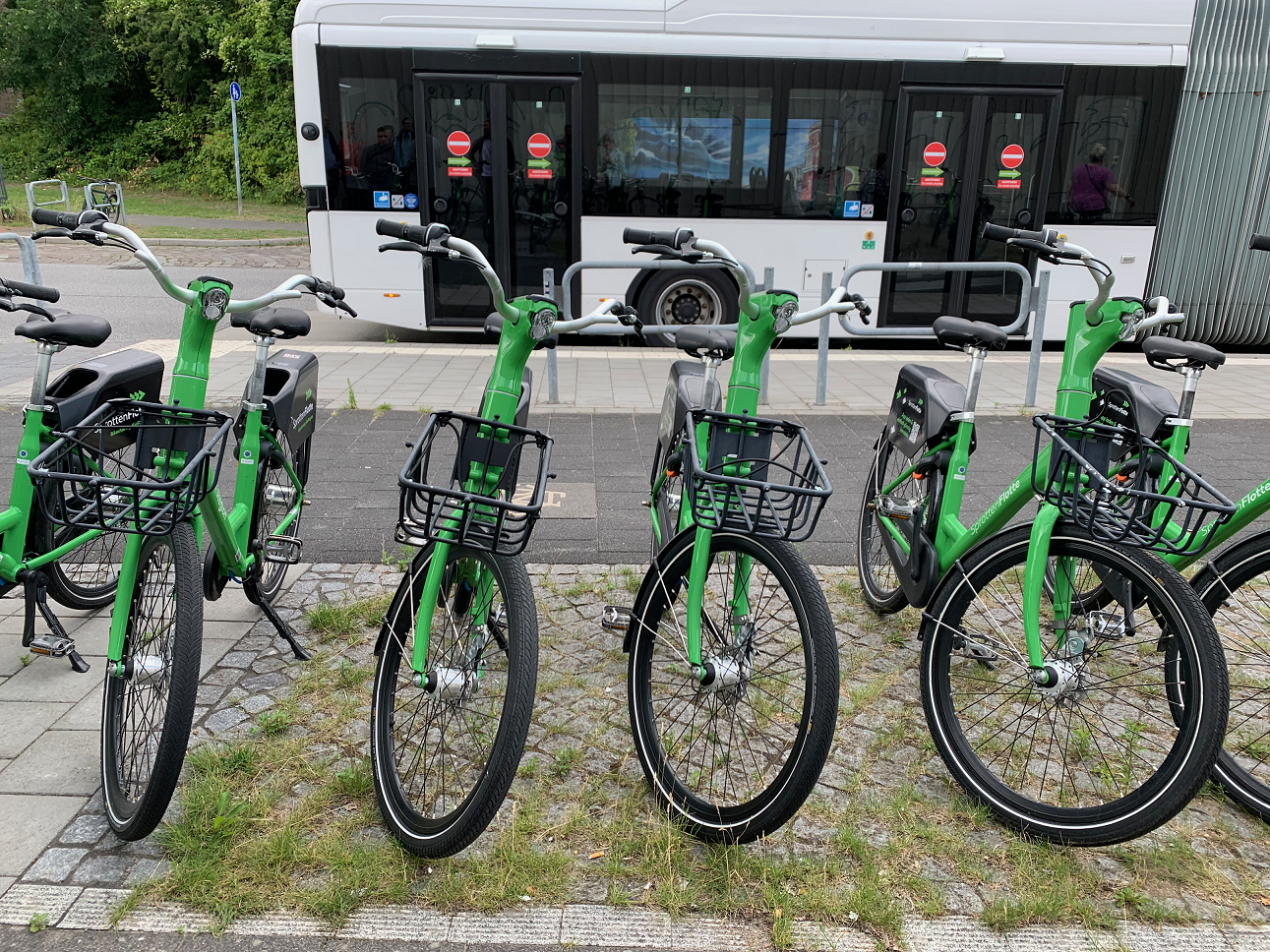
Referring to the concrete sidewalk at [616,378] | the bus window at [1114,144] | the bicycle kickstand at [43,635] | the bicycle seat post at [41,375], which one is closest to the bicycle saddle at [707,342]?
the bicycle seat post at [41,375]

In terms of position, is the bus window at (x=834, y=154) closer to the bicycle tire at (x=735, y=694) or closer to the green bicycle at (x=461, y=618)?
the green bicycle at (x=461, y=618)

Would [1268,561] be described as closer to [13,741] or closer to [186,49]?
[13,741]

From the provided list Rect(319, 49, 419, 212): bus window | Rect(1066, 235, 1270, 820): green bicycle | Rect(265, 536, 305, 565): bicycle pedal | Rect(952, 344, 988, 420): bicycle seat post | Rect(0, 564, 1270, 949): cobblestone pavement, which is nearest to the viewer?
Rect(0, 564, 1270, 949): cobblestone pavement

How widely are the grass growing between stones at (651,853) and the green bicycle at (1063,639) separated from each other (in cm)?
15

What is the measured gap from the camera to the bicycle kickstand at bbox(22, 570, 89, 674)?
3.15 metres

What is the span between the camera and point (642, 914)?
7.73 ft

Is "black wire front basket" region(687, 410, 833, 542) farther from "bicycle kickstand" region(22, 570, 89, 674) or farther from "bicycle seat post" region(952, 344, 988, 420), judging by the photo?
"bicycle kickstand" region(22, 570, 89, 674)

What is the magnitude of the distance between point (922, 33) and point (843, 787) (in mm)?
8581

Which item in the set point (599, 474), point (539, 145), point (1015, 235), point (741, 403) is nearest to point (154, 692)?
point (741, 403)

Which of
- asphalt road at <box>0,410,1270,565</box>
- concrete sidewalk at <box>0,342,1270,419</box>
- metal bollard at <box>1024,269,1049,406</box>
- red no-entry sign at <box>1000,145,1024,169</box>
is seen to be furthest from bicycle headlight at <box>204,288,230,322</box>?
red no-entry sign at <box>1000,145,1024,169</box>

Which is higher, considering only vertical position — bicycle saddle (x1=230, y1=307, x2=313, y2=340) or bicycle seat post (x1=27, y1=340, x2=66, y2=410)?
bicycle saddle (x1=230, y1=307, x2=313, y2=340)

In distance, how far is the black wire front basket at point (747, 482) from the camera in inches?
93.3

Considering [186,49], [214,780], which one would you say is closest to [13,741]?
[214,780]

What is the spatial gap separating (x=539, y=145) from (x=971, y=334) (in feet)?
22.9
